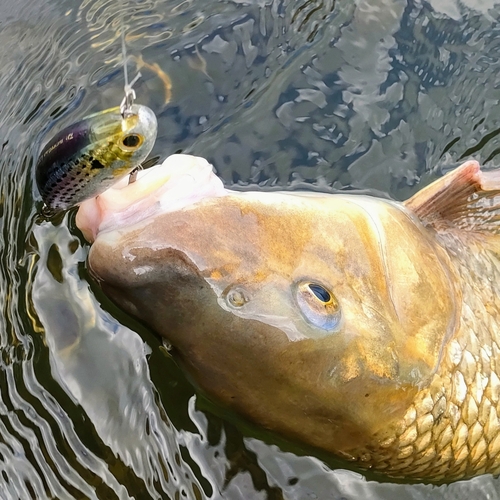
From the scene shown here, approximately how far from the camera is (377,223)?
9.35 feet

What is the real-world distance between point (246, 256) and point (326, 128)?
1833mm

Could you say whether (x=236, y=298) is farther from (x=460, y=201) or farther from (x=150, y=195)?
(x=460, y=201)

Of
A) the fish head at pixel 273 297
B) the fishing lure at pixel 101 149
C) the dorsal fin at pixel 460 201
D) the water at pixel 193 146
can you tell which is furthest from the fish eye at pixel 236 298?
the dorsal fin at pixel 460 201

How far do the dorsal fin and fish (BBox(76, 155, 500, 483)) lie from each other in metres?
0.02

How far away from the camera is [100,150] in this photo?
224cm

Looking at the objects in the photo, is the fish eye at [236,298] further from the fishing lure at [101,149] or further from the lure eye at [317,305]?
the fishing lure at [101,149]

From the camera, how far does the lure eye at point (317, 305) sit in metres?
2.36

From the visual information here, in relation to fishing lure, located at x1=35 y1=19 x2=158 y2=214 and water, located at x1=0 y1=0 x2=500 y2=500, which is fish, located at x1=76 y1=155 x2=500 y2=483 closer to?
fishing lure, located at x1=35 y1=19 x2=158 y2=214

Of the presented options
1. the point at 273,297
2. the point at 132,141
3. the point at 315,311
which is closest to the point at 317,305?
the point at 315,311

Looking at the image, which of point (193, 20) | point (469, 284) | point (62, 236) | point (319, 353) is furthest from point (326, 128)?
point (319, 353)

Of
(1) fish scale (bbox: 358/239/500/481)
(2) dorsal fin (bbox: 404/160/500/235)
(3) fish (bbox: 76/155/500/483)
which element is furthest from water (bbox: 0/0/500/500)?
(2) dorsal fin (bbox: 404/160/500/235)

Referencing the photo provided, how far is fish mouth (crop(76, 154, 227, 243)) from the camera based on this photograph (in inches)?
89.4

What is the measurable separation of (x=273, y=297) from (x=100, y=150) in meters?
0.76

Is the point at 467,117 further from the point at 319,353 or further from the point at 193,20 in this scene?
the point at 319,353
